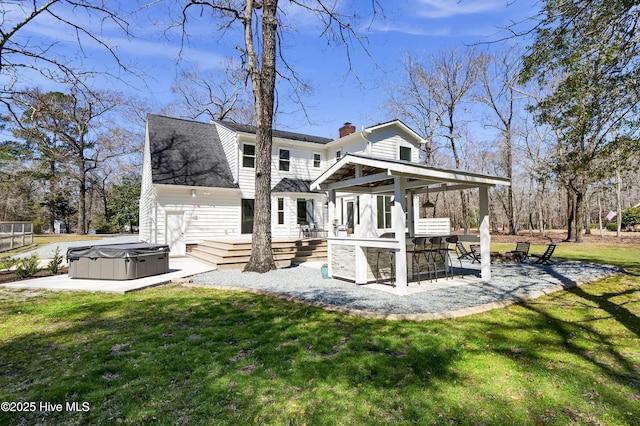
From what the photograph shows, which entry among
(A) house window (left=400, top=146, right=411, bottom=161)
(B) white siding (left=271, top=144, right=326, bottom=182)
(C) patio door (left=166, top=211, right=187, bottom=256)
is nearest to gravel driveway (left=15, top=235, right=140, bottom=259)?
(C) patio door (left=166, top=211, right=187, bottom=256)

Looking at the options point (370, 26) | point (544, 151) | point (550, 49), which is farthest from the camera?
point (544, 151)

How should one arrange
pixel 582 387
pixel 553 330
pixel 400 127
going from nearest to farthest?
pixel 582 387, pixel 553 330, pixel 400 127

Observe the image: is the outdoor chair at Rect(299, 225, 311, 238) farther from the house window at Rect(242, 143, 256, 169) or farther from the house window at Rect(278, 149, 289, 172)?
the house window at Rect(242, 143, 256, 169)

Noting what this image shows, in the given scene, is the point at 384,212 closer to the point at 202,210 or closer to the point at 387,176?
the point at 202,210

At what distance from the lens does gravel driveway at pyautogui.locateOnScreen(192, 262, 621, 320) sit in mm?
5701

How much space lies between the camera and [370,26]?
32.9ft

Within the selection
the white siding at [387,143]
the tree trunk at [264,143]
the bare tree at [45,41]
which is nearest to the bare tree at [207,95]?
the white siding at [387,143]

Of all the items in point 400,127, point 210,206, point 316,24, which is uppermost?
point 316,24

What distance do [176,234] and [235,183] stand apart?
3771 millimetres

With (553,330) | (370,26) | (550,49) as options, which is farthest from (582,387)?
(370,26)

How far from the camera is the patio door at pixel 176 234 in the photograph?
14680mm

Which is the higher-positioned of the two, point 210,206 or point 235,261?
point 210,206

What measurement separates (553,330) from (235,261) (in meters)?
9.05

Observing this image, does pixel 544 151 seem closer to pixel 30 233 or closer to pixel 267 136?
pixel 267 136
